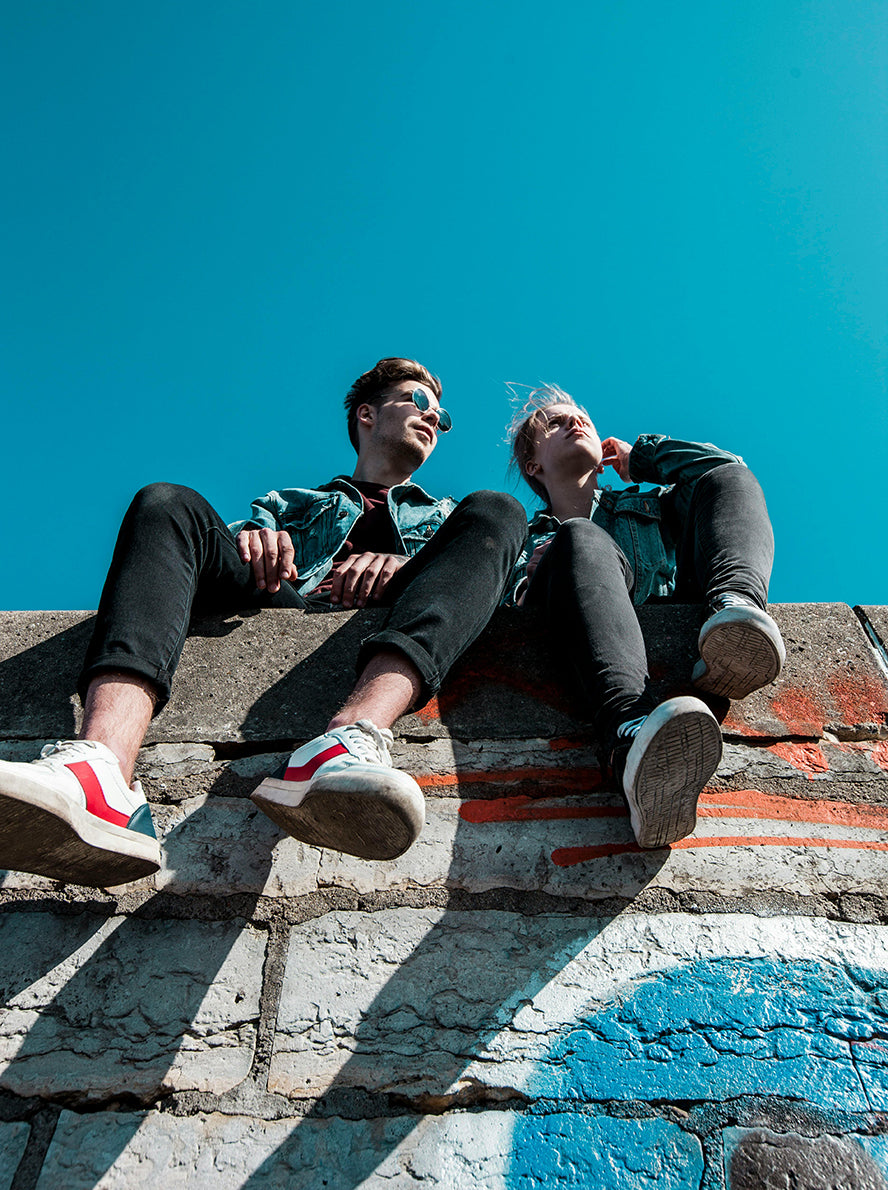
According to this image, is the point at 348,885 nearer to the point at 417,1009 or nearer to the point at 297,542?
the point at 417,1009

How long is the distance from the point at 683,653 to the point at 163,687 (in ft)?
3.76

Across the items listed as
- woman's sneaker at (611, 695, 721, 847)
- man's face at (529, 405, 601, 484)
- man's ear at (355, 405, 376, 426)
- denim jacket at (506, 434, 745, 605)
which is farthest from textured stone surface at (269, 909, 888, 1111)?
man's ear at (355, 405, 376, 426)

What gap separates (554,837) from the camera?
1.61m

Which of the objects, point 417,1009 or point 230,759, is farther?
point 230,759

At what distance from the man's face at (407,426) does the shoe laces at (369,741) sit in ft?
6.08

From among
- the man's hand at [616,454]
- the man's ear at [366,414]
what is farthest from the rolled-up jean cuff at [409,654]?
the man's ear at [366,414]

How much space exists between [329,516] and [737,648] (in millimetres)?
1461

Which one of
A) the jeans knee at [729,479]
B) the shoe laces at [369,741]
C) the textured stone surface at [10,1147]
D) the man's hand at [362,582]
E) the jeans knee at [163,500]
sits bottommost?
the textured stone surface at [10,1147]

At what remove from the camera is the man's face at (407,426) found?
3170mm

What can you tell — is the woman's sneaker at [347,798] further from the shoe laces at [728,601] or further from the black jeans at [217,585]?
the shoe laces at [728,601]

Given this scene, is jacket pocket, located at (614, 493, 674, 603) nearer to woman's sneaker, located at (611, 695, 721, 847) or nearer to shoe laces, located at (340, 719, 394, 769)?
woman's sneaker, located at (611, 695, 721, 847)

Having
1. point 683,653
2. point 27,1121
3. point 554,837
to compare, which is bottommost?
point 27,1121

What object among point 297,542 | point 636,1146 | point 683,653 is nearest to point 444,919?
point 636,1146

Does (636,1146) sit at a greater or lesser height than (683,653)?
lesser
